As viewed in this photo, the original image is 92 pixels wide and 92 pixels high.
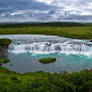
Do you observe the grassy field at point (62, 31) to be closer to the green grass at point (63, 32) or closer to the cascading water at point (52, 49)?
the green grass at point (63, 32)

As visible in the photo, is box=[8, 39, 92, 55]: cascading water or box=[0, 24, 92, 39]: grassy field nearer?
box=[8, 39, 92, 55]: cascading water

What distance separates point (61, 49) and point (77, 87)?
4131 cm

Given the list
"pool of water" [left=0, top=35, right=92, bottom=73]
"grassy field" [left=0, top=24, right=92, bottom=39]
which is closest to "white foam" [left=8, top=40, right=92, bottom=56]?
"pool of water" [left=0, top=35, right=92, bottom=73]

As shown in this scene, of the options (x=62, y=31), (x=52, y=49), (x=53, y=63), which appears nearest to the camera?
(x=53, y=63)

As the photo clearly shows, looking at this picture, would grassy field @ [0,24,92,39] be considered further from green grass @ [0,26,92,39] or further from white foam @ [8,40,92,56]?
white foam @ [8,40,92,56]

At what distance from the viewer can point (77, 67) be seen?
1489 inches

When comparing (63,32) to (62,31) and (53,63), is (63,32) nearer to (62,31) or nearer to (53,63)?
(62,31)

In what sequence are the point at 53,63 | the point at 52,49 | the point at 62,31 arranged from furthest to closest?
the point at 62,31
the point at 52,49
the point at 53,63

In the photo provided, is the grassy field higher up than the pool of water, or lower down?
higher up

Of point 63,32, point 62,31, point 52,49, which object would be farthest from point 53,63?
point 62,31

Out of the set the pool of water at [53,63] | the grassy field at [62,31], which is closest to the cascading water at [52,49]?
the pool of water at [53,63]

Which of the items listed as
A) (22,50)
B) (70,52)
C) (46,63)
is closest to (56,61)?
(46,63)

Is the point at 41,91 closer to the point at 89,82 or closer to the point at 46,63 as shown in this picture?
the point at 89,82

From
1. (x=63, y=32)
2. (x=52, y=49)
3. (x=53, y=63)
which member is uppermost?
(x=63, y=32)
